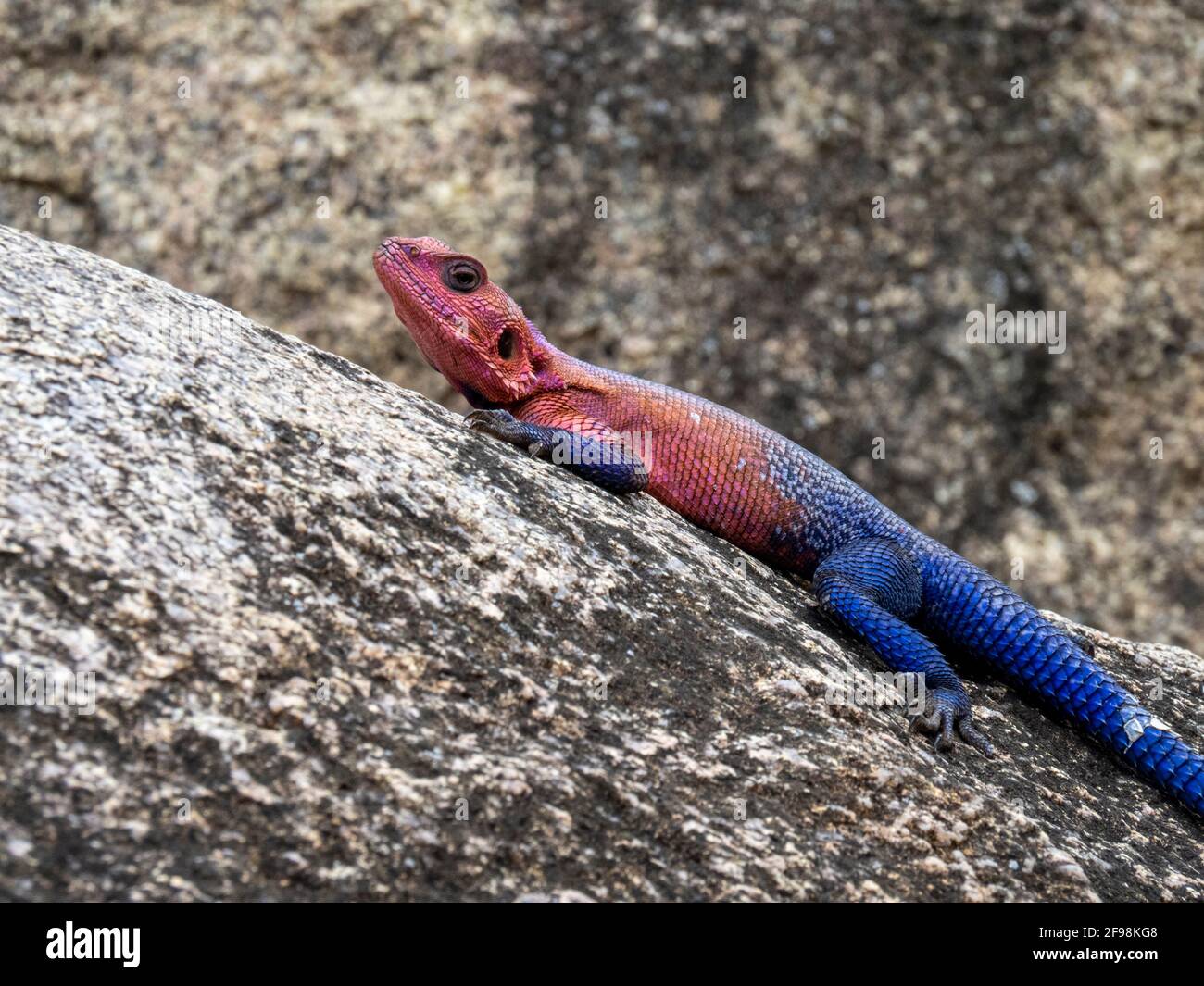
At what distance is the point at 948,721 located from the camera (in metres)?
3.12

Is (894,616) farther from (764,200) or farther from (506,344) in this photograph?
(764,200)

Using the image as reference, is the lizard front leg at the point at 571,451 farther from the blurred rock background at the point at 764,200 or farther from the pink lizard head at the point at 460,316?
the blurred rock background at the point at 764,200

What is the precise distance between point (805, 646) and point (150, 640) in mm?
1547

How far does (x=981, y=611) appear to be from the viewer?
12.0 ft

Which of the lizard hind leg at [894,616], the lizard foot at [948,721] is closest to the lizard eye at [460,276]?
the lizard hind leg at [894,616]

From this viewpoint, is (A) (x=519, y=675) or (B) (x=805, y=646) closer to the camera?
(A) (x=519, y=675)

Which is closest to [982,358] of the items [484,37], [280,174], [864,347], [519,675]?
[864,347]

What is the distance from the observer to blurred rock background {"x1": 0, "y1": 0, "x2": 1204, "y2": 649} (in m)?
6.53

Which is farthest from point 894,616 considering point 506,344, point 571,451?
point 506,344

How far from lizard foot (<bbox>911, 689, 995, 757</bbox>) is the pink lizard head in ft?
5.01

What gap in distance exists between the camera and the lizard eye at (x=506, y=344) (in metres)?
3.92

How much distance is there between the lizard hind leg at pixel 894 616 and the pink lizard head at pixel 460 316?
3.57 ft

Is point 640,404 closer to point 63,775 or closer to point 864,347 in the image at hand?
point 63,775

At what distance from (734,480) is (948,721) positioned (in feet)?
3.41
